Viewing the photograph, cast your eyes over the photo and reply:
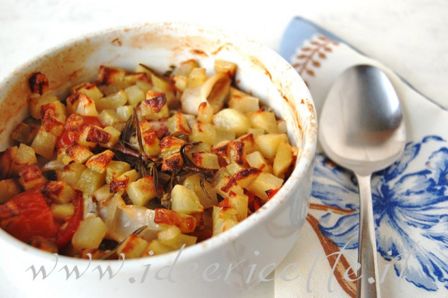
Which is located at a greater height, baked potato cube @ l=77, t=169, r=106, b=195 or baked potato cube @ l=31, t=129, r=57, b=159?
baked potato cube @ l=31, t=129, r=57, b=159

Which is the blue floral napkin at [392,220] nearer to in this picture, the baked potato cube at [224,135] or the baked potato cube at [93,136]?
the baked potato cube at [224,135]

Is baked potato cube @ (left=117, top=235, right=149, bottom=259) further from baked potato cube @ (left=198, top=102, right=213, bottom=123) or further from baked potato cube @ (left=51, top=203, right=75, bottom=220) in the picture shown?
baked potato cube @ (left=198, top=102, right=213, bottom=123)

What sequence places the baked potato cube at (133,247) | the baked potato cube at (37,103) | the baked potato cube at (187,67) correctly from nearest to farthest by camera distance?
the baked potato cube at (133,247) < the baked potato cube at (37,103) < the baked potato cube at (187,67)

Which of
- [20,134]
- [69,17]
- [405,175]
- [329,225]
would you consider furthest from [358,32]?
[20,134]

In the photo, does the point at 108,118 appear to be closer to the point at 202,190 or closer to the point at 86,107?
the point at 86,107

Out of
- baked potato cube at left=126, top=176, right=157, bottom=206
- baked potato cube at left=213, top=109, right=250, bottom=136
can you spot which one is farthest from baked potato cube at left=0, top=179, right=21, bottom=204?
baked potato cube at left=213, top=109, right=250, bottom=136

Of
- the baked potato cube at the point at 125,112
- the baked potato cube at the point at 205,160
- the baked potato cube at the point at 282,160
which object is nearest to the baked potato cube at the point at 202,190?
the baked potato cube at the point at 205,160
